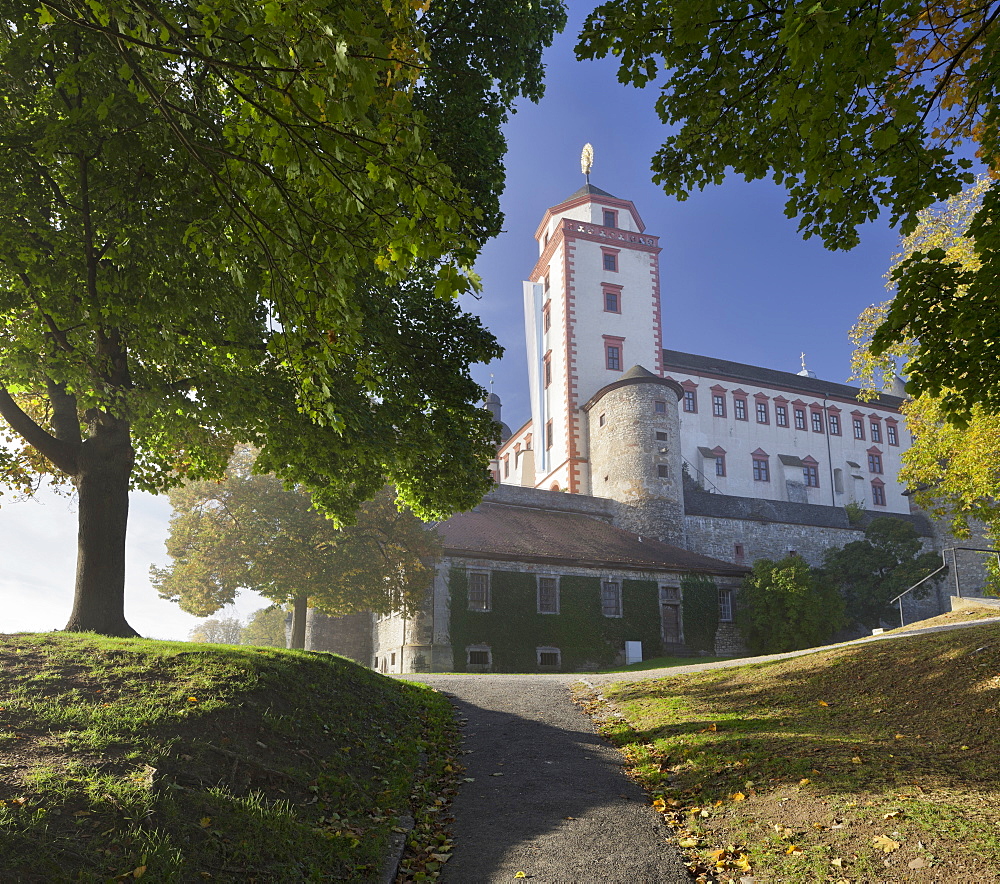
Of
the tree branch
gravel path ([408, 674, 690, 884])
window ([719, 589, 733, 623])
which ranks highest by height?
the tree branch

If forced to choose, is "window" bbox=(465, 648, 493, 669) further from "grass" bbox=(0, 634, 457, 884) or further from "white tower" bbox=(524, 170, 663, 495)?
"grass" bbox=(0, 634, 457, 884)

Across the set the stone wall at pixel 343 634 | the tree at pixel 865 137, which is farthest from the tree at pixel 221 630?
the tree at pixel 865 137

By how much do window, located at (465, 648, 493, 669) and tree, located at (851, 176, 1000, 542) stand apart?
16.2 m

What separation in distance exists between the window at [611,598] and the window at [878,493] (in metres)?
35.2

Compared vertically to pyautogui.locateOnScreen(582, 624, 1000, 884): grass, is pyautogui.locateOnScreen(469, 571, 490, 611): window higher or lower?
higher

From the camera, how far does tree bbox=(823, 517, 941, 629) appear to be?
3888cm

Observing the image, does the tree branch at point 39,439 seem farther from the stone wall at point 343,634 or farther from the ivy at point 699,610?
the ivy at point 699,610

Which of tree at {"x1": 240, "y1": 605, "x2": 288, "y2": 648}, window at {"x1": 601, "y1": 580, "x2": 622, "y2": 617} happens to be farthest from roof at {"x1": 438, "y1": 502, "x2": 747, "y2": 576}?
tree at {"x1": 240, "y1": 605, "x2": 288, "y2": 648}

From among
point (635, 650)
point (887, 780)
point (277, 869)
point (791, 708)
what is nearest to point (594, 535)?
point (635, 650)

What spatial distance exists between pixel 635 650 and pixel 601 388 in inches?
676

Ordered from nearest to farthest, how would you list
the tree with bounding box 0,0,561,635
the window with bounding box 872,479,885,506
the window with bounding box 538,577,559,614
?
the tree with bounding box 0,0,561,635, the window with bounding box 538,577,559,614, the window with bounding box 872,479,885,506

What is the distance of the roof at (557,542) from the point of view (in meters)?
31.0

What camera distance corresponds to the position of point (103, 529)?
1186 cm

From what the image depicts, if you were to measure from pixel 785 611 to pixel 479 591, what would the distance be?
44.5ft
